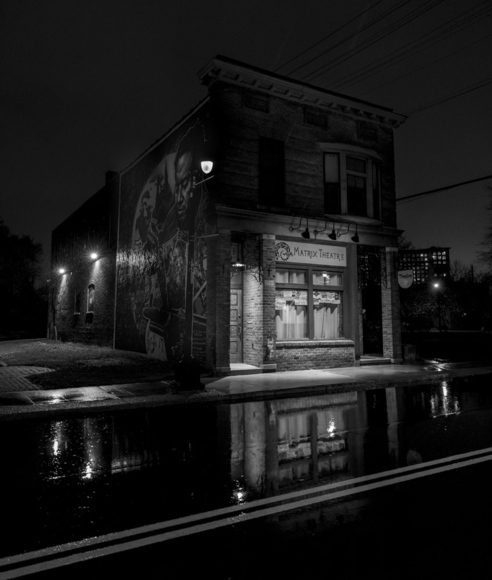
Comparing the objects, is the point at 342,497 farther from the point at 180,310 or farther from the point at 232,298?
the point at 180,310

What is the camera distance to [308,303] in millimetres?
16672

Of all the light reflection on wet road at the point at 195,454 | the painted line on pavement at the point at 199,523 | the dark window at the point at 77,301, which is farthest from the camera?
the dark window at the point at 77,301

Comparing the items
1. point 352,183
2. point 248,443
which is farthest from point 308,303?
point 248,443

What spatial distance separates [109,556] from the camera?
3480 mm

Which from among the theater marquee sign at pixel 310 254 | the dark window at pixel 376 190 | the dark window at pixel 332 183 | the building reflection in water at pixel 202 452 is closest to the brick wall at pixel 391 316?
the dark window at pixel 376 190

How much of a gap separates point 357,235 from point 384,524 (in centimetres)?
1408

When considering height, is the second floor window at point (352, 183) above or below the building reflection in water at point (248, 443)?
above

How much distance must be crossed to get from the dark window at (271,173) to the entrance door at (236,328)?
11.2ft

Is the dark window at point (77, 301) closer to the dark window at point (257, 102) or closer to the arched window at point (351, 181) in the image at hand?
the dark window at point (257, 102)

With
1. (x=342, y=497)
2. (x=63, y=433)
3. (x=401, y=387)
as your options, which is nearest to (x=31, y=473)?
(x=63, y=433)

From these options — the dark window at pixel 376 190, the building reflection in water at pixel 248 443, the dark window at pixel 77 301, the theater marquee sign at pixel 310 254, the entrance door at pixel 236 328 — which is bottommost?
the building reflection in water at pixel 248 443

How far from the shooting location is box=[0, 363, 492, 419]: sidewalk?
972 centimetres

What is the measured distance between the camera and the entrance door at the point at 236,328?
1606 centimetres

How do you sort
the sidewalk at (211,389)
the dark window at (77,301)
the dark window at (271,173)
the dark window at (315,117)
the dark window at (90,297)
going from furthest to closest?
1. the dark window at (77,301)
2. the dark window at (90,297)
3. the dark window at (315,117)
4. the dark window at (271,173)
5. the sidewalk at (211,389)
